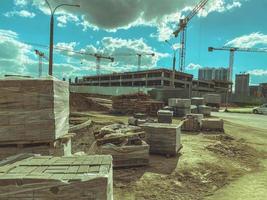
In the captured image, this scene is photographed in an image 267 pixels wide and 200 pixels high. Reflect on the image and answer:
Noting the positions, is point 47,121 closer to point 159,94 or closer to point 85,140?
point 85,140

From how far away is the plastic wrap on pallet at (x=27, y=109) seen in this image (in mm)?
5352

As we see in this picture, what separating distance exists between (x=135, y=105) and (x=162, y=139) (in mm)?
17526

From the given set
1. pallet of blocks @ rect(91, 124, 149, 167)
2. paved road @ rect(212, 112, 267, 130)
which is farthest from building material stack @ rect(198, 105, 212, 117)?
pallet of blocks @ rect(91, 124, 149, 167)

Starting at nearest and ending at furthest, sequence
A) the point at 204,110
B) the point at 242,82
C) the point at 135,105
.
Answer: the point at 204,110
the point at 135,105
the point at 242,82

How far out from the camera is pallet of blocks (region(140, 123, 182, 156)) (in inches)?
357

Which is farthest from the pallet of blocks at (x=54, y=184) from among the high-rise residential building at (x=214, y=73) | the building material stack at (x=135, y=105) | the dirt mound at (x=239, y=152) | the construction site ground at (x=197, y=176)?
the high-rise residential building at (x=214, y=73)

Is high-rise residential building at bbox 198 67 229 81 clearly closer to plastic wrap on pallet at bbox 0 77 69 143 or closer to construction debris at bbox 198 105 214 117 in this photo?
construction debris at bbox 198 105 214 117

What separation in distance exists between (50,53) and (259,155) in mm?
12027

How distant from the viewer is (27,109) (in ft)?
17.7

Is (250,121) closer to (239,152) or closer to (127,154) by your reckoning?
(239,152)

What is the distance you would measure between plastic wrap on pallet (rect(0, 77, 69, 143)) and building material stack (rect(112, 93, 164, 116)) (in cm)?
2064

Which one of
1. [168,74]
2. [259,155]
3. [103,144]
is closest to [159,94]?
[259,155]

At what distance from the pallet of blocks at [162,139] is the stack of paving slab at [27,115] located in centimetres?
414

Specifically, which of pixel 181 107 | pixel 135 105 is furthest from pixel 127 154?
pixel 135 105
